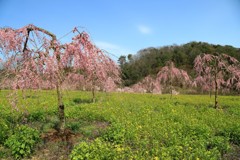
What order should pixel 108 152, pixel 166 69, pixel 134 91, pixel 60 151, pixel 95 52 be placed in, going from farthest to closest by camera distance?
pixel 134 91, pixel 166 69, pixel 95 52, pixel 60 151, pixel 108 152

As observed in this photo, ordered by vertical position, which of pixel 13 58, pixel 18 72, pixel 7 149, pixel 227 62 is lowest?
pixel 7 149

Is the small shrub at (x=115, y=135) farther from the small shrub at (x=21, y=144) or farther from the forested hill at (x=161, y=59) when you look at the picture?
the forested hill at (x=161, y=59)

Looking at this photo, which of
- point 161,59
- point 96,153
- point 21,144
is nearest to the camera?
point 96,153

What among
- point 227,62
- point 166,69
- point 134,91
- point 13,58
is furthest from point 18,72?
point 134,91

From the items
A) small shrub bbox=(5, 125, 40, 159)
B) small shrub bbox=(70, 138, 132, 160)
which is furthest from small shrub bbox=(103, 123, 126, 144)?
small shrub bbox=(5, 125, 40, 159)

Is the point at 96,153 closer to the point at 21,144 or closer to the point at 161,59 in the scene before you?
the point at 21,144

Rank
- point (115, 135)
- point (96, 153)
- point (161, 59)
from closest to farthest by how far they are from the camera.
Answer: point (96, 153)
point (115, 135)
point (161, 59)

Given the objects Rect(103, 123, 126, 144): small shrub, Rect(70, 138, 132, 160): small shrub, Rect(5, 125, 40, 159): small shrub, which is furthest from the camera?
Rect(103, 123, 126, 144): small shrub

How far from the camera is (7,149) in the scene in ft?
25.9

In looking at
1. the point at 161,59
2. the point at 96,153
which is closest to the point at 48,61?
A: the point at 96,153

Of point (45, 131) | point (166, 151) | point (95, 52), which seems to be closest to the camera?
point (166, 151)

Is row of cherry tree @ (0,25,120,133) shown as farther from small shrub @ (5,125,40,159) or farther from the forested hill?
the forested hill

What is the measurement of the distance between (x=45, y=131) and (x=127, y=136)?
3.26 meters

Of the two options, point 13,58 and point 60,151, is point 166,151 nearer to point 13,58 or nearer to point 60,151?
point 60,151
